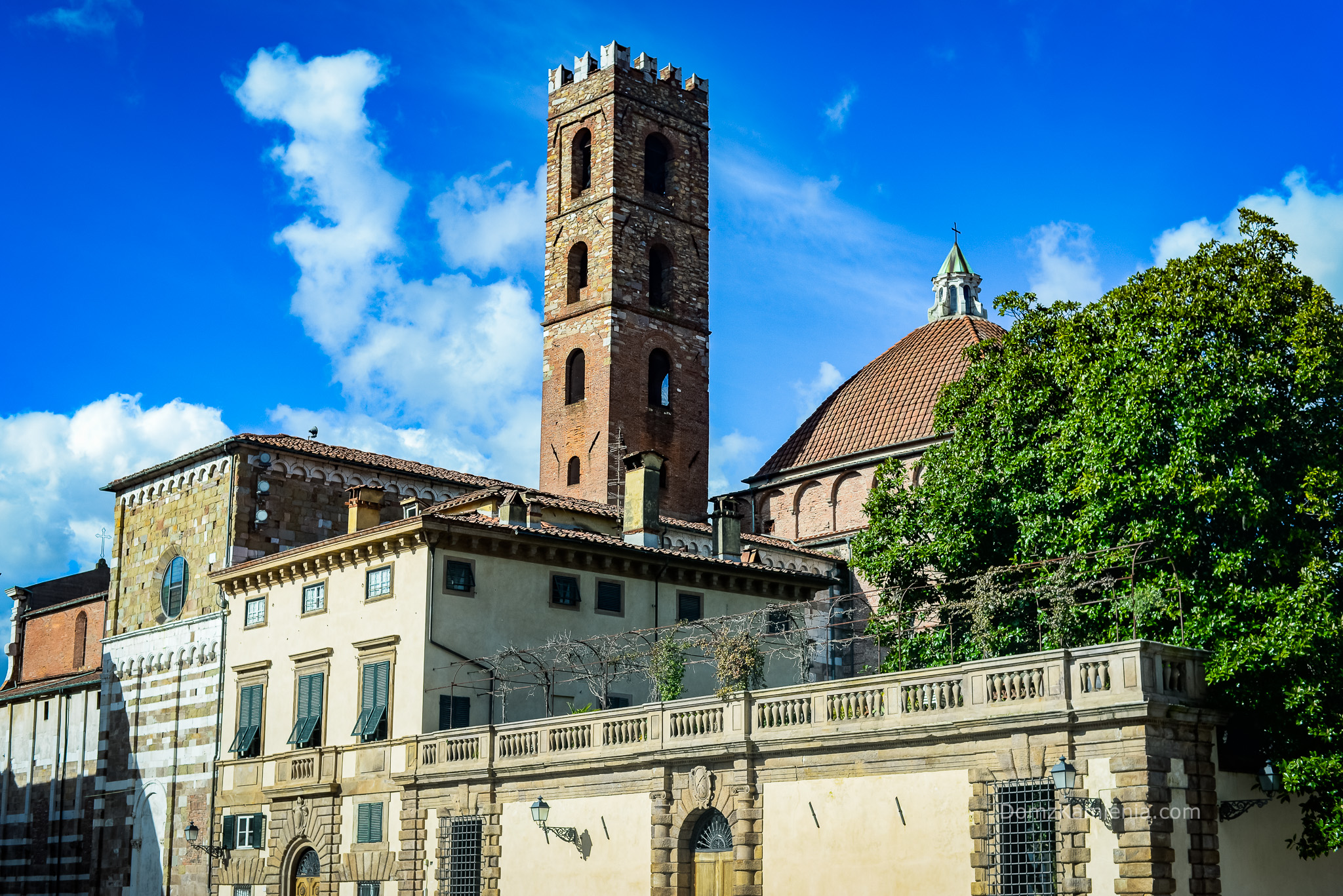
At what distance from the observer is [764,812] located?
78.0 feet

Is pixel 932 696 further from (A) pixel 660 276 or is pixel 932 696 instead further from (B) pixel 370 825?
(A) pixel 660 276

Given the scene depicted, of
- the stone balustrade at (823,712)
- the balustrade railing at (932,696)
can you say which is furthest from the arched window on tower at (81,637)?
the balustrade railing at (932,696)

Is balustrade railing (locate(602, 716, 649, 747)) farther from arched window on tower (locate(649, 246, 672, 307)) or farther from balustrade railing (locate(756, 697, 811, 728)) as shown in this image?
arched window on tower (locate(649, 246, 672, 307))

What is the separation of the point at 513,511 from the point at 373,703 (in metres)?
4.90

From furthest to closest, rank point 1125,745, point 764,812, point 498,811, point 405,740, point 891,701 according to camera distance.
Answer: point 405,740, point 498,811, point 764,812, point 891,701, point 1125,745

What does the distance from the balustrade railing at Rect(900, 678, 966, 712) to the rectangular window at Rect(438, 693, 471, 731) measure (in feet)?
36.8

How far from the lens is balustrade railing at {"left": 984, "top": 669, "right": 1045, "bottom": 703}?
20453mm

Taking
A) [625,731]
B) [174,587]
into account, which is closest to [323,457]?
[174,587]

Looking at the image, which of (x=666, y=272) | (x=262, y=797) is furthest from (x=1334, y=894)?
(x=666, y=272)

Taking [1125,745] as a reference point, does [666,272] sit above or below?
above

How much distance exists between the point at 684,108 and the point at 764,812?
36013 mm

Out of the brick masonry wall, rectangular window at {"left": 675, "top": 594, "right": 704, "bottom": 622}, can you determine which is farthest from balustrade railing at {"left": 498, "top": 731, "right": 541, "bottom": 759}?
the brick masonry wall

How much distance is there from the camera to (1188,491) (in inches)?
926

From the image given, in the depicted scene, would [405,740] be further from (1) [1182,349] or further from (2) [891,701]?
(1) [1182,349]
